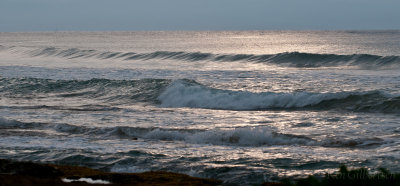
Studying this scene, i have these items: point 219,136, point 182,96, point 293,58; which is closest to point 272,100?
point 182,96

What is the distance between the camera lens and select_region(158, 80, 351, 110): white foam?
18.0 meters

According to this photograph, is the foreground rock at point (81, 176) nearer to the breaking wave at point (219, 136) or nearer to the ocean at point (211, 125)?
the ocean at point (211, 125)

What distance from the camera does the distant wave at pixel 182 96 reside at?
1705 cm

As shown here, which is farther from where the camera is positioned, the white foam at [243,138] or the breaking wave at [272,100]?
the breaking wave at [272,100]

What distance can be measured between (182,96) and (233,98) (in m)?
2.28

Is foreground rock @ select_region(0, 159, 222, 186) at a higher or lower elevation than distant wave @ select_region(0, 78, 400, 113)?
higher

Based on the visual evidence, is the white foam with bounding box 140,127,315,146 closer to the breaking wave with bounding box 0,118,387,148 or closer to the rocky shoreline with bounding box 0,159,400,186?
the breaking wave with bounding box 0,118,387,148

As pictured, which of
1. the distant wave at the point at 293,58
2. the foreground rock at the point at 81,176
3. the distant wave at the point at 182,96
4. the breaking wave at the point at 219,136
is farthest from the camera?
the distant wave at the point at 293,58

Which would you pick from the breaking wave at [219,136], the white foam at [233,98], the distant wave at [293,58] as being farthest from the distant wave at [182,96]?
the distant wave at [293,58]

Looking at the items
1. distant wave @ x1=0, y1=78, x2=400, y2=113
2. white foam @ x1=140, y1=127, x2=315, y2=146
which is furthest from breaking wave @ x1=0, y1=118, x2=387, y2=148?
distant wave @ x1=0, y1=78, x2=400, y2=113

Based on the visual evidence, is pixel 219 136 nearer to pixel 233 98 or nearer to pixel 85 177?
pixel 85 177

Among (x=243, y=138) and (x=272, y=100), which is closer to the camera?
(x=243, y=138)

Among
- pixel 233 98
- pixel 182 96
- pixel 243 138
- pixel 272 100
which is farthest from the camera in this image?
pixel 182 96

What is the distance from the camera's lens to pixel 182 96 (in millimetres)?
20281
